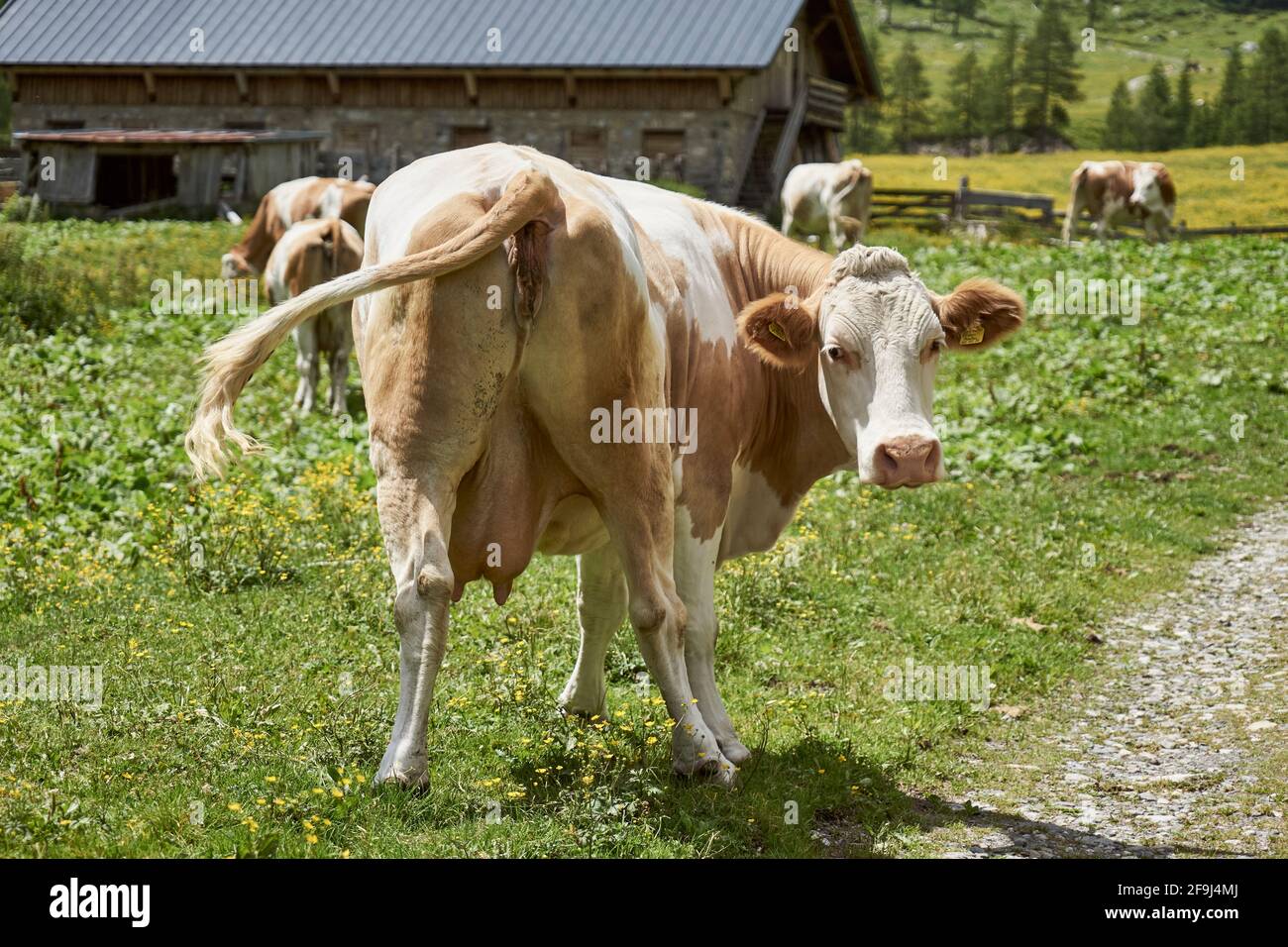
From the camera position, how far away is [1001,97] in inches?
4579

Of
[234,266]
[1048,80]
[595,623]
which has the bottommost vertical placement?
[595,623]

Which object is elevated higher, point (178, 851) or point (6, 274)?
point (6, 274)

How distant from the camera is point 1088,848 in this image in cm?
542

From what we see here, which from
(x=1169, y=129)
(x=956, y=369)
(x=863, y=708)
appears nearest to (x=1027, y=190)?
(x=1169, y=129)

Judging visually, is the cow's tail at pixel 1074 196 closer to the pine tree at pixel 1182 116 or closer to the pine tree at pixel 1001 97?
the pine tree at pixel 1182 116

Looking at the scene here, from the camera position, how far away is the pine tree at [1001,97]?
115m

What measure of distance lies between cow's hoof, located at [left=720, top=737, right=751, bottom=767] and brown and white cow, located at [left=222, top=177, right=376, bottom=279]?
15066mm

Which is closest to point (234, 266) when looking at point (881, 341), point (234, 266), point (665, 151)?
point (234, 266)

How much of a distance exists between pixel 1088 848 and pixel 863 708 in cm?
166

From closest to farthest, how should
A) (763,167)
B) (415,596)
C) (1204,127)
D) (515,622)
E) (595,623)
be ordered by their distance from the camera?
(415,596)
(595,623)
(515,622)
(763,167)
(1204,127)

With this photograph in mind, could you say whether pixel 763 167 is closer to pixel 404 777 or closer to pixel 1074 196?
pixel 1074 196

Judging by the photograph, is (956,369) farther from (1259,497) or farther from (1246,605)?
(1246,605)

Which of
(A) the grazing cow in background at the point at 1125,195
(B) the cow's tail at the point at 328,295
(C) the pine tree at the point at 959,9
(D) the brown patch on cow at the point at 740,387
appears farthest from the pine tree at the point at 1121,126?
(B) the cow's tail at the point at 328,295

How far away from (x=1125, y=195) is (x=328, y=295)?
33234mm
